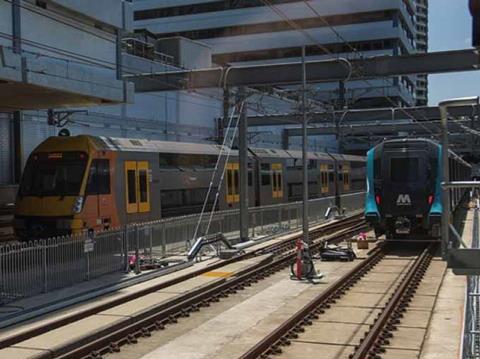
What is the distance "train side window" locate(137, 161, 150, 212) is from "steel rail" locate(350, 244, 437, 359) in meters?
8.51

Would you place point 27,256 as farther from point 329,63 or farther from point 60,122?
point 60,122

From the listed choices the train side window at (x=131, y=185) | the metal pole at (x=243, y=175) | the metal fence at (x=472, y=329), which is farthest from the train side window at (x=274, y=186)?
the metal fence at (x=472, y=329)

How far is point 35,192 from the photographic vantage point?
19.1 meters

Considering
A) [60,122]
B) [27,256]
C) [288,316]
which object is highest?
[60,122]

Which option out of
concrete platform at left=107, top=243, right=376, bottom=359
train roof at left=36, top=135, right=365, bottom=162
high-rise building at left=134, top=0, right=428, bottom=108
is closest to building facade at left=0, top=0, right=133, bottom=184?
train roof at left=36, top=135, right=365, bottom=162

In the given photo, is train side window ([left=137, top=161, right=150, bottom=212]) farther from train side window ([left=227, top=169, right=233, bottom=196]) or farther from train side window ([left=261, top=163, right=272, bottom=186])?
train side window ([left=261, top=163, right=272, bottom=186])

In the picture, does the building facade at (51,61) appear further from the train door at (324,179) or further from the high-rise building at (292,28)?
the high-rise building at (292,28)

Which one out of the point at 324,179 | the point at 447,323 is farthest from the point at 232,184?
the point at 447,323

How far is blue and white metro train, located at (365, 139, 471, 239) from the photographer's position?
67.9ft

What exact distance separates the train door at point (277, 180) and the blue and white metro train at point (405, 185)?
1108 cm

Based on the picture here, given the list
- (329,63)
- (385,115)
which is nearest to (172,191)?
(329,63)

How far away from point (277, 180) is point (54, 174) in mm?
15840

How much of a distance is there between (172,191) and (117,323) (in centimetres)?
1270

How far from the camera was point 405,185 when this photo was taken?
21078mm
